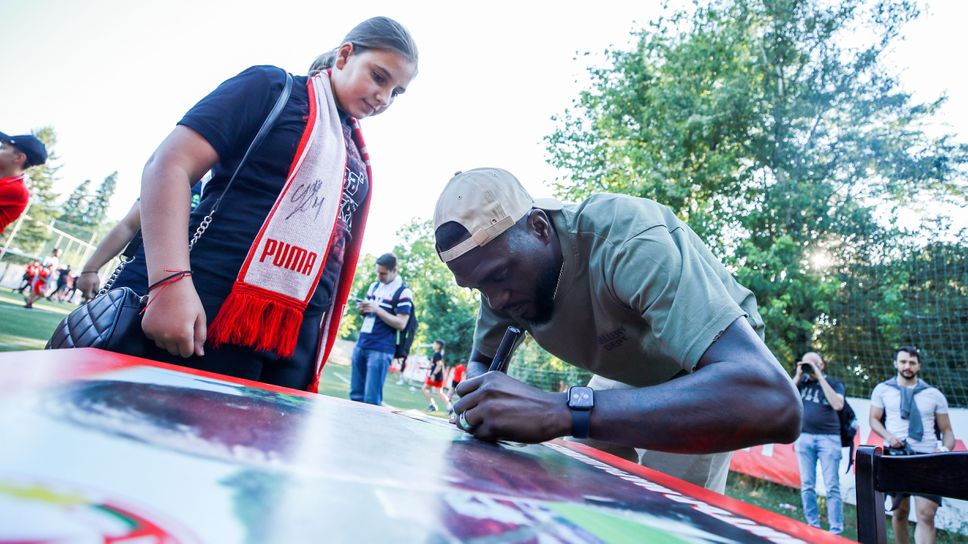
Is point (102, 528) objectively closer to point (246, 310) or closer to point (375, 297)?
point (246, 310)

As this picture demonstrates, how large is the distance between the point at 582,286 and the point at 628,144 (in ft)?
41.8

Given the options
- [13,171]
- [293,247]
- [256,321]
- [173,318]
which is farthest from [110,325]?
[13,171]

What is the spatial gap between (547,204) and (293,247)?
0.82 meters

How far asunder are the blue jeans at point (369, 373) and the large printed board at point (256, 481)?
4.50 m

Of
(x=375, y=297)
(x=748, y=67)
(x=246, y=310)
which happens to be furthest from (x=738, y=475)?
(x=246, y=310)

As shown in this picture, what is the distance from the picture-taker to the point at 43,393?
65 centimetres

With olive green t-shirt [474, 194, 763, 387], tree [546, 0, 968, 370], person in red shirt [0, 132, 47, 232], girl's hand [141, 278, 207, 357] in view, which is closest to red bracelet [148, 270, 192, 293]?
girl's hand [141, 278, 207, 357]

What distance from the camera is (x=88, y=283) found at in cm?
239

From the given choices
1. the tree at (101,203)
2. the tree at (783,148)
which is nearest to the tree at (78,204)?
the tree at (101,203)

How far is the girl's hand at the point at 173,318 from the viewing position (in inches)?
49.8

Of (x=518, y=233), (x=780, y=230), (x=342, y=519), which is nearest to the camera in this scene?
(x=342, y=519)

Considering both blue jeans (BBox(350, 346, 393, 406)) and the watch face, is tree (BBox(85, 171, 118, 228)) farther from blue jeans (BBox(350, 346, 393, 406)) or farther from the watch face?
the watch face

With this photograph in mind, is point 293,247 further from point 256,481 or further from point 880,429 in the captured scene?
point 880,429

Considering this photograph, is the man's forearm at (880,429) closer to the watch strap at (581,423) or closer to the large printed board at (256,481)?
the large printed board at (256,481)
